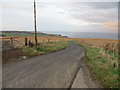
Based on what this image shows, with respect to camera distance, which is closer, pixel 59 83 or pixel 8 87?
pixel 8 87

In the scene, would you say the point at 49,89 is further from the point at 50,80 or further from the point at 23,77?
the point at 23,77

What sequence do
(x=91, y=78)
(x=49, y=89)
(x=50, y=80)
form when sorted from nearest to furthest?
(x=49, y=89)
(x=50, y=80)
(x=91, y=78)

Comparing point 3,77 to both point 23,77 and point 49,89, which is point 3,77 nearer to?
point 23,77

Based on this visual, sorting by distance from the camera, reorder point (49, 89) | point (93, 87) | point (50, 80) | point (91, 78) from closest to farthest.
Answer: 1. point (49, 89)
2. point (93, 87)
3. point (50, 80)
4. point (91, 78)

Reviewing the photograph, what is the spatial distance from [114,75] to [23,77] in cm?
626

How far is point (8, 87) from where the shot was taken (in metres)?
Result: 5.57

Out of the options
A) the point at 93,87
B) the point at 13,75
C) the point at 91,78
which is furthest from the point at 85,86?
the point at 13,75

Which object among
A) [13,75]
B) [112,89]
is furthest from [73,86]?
[13,75]

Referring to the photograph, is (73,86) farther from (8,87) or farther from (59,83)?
(8,87)

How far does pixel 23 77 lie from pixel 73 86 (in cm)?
329

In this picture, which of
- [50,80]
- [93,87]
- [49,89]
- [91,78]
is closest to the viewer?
[49,89]

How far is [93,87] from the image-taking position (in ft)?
18.9

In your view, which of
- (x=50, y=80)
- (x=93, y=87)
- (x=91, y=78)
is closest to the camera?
(x=93, y=87)

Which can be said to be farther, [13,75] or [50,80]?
[13,75]
